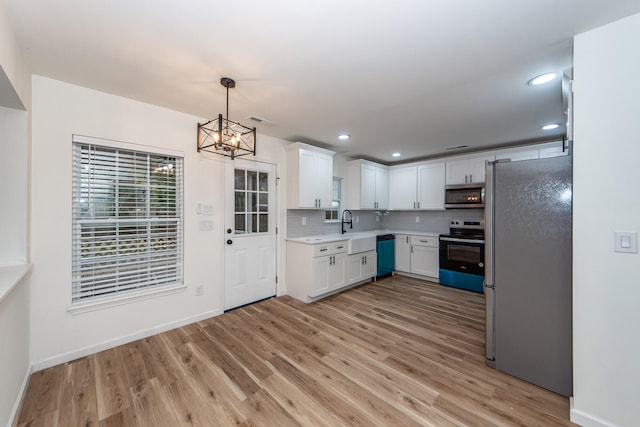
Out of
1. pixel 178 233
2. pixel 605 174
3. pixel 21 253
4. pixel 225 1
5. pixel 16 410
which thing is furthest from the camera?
pixel 178 233

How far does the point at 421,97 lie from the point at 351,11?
4.52ft

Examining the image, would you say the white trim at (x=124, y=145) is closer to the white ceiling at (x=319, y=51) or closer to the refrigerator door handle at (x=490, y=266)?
the white ceiling at (x=319, y=51)

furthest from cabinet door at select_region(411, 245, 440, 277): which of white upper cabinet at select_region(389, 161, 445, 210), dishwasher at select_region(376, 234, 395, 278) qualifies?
white upper cabinet at select_region(389, 161, 445, 210)

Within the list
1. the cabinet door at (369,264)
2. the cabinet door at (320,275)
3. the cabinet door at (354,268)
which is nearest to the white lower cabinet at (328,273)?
the cabinet door at (320,275)

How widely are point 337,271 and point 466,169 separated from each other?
2968mm

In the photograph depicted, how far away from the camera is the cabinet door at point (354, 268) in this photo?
4266mm

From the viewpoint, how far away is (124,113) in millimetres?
2576

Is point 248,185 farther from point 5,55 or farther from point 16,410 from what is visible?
point 16,410

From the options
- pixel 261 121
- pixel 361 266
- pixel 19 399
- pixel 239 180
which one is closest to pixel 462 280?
pixel 361 266

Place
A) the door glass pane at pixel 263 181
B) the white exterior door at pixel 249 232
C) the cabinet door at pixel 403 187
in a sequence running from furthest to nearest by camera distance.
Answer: the cabinet door at pixel 403 187 < the door glass pane at pixel 263 181 < the white exterior door at pixel 249 232

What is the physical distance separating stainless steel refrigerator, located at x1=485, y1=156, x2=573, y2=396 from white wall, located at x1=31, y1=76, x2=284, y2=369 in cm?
310

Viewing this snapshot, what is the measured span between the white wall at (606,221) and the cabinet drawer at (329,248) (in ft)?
8.82

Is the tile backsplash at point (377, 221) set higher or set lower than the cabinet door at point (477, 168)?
lower

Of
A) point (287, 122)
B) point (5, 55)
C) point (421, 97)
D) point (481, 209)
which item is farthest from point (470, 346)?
point (5, 55)
